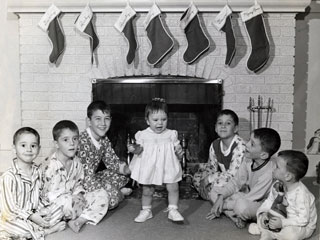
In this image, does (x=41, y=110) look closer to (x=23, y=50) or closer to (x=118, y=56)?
(x=23, y=50)

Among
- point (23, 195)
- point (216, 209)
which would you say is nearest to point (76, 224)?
point (23, 195)

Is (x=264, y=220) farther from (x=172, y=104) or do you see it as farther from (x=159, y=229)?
(x=172, y=104)

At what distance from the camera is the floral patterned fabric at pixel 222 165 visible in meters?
1.29

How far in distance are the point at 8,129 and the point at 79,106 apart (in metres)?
0.44

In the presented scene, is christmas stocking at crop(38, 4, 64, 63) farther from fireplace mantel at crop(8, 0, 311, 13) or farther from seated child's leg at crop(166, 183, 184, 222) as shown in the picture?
seated child's leg at crop(166, 183, 184, 222)

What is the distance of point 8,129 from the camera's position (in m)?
1.16

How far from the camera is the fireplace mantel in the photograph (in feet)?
4.90

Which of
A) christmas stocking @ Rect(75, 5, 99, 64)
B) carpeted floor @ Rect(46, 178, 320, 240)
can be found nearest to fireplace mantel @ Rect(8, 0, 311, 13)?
christmas stocking @ Rect(75, 5, 99, 64)

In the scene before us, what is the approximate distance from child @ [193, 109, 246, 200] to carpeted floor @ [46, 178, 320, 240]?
4.7 inches

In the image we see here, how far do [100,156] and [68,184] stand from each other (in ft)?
0.73

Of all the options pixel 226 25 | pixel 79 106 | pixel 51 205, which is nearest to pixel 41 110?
pixel 79 106

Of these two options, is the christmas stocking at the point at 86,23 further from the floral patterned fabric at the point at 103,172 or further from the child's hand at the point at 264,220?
the child's hand at the point at 264,220

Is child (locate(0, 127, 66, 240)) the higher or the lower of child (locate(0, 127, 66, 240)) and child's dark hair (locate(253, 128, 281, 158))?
the lower

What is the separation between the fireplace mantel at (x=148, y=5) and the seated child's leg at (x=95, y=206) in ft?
2.28
